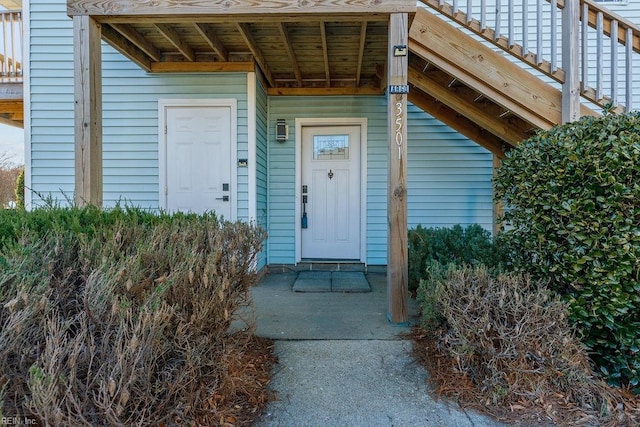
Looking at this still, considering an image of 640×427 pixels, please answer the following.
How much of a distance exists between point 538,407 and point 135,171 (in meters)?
4.75

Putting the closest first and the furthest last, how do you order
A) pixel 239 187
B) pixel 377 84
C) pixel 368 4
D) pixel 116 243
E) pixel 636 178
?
pixel 116 243 → pixel 636 178 → pixel 368 4 → pixel 239 187 → pixel 377 84

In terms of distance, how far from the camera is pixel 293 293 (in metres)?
4.04

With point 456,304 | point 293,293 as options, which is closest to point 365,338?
point 456,304

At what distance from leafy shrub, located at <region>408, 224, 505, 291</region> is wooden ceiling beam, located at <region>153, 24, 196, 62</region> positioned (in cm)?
329

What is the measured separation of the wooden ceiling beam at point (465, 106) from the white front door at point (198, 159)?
7.49 ft

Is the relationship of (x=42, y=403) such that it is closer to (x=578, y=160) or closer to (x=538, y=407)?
(x=538, y=407)

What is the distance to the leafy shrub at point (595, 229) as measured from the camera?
2.01 meters

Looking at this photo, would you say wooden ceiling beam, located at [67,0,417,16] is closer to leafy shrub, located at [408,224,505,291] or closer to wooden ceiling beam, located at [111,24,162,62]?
wooden ceiling beam, located at [111,24,162,62]

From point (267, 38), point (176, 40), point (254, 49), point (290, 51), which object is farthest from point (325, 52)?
point (176, 40)

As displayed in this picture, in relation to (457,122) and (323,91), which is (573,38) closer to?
(457,122)

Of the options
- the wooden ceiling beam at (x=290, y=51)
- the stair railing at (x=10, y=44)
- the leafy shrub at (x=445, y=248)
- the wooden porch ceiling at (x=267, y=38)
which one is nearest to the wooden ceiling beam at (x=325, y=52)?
the wooden porch ceiling at (x=267, y=38)

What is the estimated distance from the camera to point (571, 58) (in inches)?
120

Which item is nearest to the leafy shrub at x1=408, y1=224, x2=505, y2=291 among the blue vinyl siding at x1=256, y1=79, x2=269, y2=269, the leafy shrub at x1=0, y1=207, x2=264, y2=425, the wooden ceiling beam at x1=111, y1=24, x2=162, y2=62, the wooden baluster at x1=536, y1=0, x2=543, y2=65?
the wooden baluster at x1=536, y1=0, x2=543, y2=65

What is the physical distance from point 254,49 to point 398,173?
2.33 m
